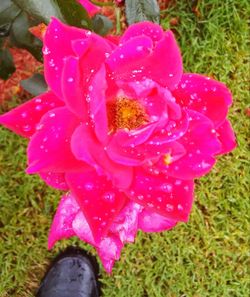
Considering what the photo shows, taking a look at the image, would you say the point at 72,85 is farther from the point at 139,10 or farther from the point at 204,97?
the point at 139,10

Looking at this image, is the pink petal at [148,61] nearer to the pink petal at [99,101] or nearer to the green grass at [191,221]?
the pink petal at [99,101]

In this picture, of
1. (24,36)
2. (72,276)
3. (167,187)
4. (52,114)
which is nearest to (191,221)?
(72,276)

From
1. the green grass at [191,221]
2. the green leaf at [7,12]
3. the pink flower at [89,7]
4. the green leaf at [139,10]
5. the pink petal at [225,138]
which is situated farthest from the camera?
the green grass at [191,221]

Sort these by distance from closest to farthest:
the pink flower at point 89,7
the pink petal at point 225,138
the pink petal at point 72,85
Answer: the pink petal at point 72,85 < the pink petal at point 225,138 < the pink flower at point 89,7

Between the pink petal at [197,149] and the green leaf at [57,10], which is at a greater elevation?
the green leaf at [57,10]

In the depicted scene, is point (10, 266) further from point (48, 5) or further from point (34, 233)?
point (48, 5)

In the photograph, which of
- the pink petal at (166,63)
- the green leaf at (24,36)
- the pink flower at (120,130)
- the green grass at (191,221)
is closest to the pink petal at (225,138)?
the pink flower at (120,130)

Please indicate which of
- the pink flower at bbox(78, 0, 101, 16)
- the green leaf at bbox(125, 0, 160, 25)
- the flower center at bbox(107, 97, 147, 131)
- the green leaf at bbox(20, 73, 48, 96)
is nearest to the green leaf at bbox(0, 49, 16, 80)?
the green leaf at bbox(20, 73, 48, 96)
